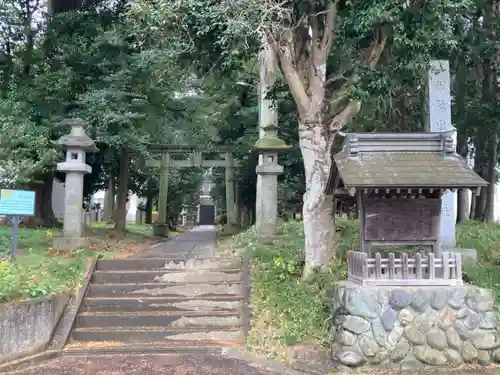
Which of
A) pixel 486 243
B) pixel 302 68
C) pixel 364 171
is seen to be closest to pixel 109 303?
pixel 364 171

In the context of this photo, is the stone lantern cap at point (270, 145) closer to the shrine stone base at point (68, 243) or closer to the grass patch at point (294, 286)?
the grass patch at point (294, 286)

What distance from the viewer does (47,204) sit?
18.4 metres

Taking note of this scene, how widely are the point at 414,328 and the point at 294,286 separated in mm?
2376

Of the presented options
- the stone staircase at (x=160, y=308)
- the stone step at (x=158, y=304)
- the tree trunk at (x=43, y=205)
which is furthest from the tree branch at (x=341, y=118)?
the tree trunk at (x=43, y=205)

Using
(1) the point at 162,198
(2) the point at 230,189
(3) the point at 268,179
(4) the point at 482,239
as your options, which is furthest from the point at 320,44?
(1) the point at 162,198

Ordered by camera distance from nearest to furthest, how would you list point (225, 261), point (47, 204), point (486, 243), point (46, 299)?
point (46, 299)
point (225, 261)
point (486, 243)
point (47, 204)

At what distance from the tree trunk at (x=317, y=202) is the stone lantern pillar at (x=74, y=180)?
6353 mm

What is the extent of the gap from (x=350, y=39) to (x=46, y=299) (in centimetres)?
736

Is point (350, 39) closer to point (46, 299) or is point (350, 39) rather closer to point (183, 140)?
point (46, 299)

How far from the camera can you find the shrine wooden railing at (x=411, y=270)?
7301 millimetres

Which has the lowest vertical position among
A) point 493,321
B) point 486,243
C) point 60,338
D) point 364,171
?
point 60,338

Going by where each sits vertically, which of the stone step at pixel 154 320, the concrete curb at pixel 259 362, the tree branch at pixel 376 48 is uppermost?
the tree branch at pixel 376 48

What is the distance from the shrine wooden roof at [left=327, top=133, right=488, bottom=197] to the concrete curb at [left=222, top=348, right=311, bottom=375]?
289 cm

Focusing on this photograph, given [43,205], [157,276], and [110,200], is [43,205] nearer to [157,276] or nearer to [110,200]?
[110,200]
